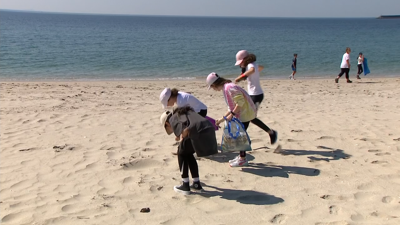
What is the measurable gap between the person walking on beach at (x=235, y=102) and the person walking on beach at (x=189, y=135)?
834 mm

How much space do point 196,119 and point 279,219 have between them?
1263 mm

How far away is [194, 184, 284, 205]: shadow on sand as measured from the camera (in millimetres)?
4254

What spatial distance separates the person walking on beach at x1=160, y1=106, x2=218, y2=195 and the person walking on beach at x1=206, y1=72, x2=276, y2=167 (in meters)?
0.83

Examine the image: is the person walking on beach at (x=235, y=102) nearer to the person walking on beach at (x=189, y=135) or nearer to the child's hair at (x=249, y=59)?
the child's hair at (x=249, y=59)

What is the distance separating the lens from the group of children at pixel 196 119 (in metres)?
4.13

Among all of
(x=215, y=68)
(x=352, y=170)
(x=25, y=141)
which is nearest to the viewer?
(x=352, y=170)

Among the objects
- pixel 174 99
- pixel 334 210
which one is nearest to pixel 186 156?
pixel 174 99

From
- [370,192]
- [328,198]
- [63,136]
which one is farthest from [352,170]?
[63,136]

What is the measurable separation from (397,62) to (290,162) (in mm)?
25673

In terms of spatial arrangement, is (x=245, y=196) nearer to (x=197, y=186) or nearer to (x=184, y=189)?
(x=197, y=186)

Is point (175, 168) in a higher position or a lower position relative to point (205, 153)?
lower

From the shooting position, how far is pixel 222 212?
4027mm

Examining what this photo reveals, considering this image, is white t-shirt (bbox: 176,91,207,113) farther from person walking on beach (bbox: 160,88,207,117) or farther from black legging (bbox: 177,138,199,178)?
black legging (bbox: 177,138,199,178)

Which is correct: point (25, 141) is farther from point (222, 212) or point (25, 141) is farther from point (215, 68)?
point (215, 68)
